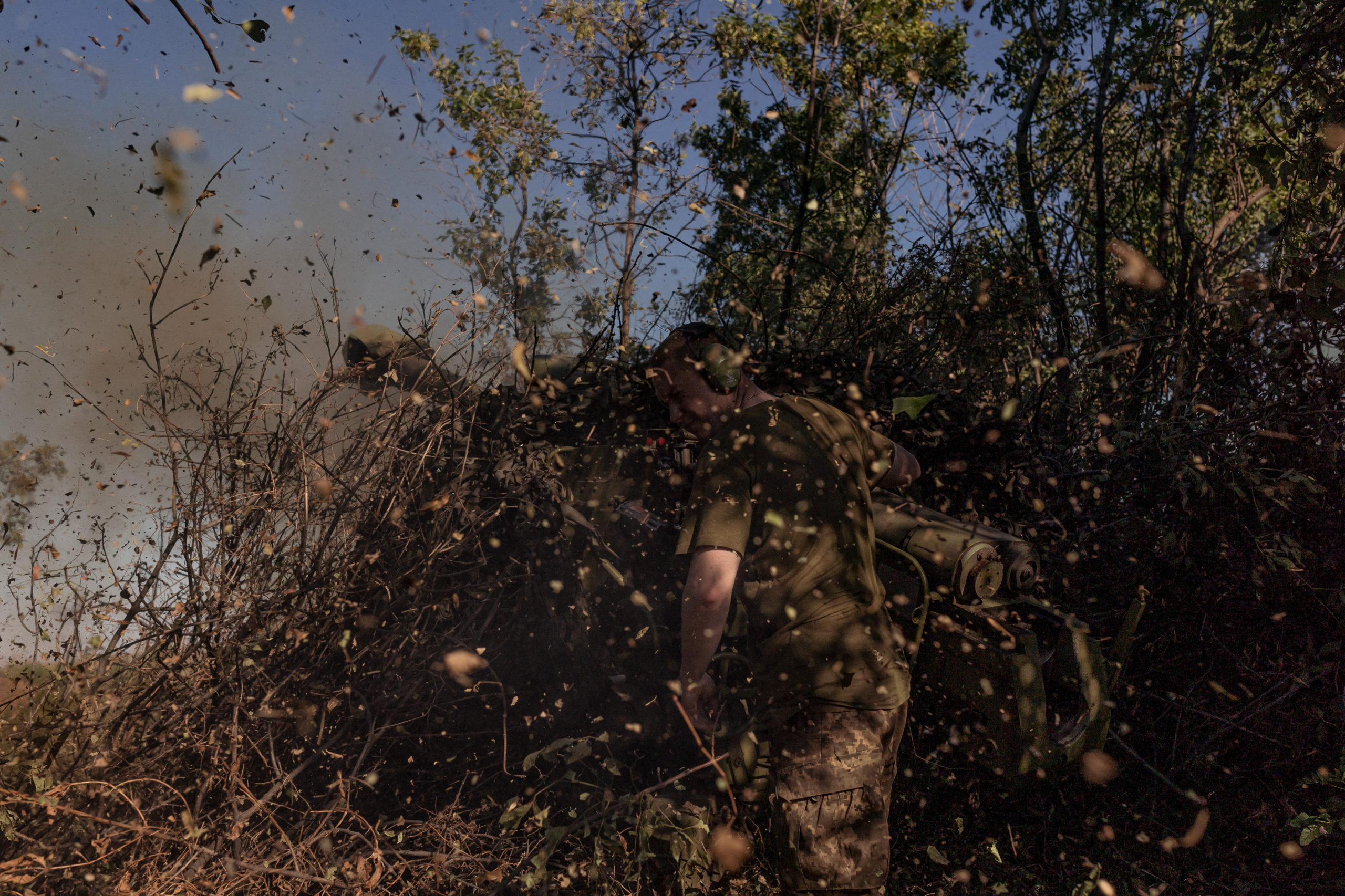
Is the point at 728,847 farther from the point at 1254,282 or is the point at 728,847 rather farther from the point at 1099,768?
the point at 1254,282

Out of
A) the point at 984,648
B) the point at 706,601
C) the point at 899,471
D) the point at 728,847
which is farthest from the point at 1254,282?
the point at 728,847

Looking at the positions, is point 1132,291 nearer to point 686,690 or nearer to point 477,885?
point 686,690

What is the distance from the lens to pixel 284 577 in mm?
3539

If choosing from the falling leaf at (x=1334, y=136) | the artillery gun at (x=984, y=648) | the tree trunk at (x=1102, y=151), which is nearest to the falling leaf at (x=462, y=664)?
the artillery gun at (x=984, y=648)

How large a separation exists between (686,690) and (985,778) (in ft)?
7.22

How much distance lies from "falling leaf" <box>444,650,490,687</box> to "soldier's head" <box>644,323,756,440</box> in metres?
1.52

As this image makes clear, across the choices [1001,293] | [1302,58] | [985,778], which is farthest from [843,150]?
[985,778]

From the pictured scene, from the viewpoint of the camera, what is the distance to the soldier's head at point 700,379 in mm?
3021

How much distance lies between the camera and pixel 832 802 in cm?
257

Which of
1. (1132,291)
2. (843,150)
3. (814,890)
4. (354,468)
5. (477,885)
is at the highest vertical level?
(843,150)

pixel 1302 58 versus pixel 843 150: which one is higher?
pixel 843 150

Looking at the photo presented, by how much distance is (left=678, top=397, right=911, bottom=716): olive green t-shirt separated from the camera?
8.65 feet

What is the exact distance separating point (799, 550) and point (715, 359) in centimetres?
79

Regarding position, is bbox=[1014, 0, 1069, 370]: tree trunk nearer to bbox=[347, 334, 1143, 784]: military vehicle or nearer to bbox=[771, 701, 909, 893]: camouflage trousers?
bbox=[347, 334, 1143, 784]: military vehicle
